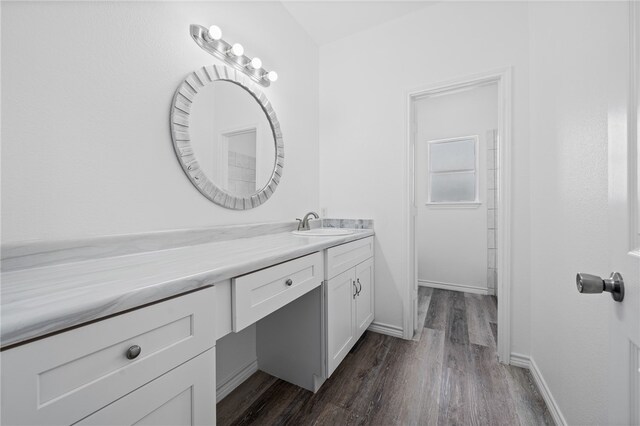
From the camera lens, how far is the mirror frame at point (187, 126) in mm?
1210

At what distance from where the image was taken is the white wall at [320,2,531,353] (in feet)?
5.47

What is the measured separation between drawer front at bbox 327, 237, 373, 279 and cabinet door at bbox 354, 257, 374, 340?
7 centimetres

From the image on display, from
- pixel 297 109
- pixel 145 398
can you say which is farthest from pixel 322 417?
pixel 297 109

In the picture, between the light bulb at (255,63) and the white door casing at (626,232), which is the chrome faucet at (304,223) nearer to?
the light bulb at (255,63)

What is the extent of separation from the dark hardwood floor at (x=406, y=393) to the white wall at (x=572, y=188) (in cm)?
23

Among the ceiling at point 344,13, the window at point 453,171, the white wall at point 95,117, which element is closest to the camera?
the white wall at point 95,117

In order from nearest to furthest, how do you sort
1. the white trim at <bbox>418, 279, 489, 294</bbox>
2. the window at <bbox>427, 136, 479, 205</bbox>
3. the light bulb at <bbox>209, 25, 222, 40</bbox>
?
the light bulb at <bbox>209, 25, 222, 40</bbox>
the white trim at <bbox>418, 279, 489, 294</bbox>
the window at <bbox>427, 136, 479, 205</bbox>

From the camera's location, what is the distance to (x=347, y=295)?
5.26ft

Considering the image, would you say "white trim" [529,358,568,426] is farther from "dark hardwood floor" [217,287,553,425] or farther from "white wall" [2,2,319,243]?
"white wall" [2,2,319,243]

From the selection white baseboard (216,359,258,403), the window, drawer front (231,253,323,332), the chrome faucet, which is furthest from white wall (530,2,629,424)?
the window

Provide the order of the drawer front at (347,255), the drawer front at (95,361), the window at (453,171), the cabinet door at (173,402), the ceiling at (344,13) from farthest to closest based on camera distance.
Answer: the window at (453,171) → the ceiling at (344,13) → the drawer front at (347,255) → the cabinet door at (173,402) → the drawer front at (95,361)

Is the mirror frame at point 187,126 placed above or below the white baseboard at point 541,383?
above

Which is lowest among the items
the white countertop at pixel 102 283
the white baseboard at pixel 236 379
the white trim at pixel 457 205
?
the white baseboard at pixel 236 379

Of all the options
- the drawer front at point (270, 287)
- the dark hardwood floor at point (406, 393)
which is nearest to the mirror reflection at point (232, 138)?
the drawer front at point (270, 287)
